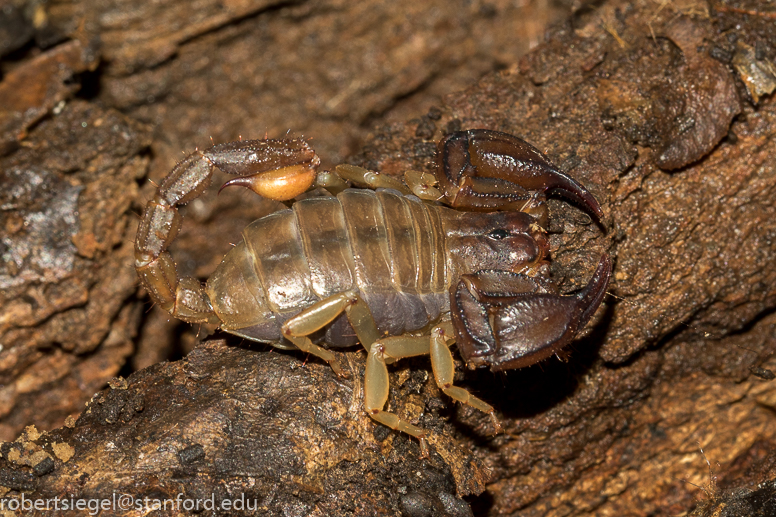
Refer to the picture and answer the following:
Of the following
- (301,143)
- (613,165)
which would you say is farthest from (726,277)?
(301,143)

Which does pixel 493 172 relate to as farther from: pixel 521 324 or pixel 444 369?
pixel 444 369

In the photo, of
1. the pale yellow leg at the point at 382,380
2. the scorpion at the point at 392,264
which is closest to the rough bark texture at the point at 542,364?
the pale yellow leg at the point at 382,380

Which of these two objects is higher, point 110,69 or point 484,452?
point 110,69

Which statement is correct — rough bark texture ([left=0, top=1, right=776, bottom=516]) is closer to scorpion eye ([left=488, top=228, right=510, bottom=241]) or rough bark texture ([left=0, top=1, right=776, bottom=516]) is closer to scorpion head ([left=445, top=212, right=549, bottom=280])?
scorpion head ([left=445, top=212, right=549, bottom=280])

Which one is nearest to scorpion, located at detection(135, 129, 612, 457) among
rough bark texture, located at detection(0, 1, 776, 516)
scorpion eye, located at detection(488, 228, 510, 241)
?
scorpion eye, located at detection(488, 228, 510, 241)

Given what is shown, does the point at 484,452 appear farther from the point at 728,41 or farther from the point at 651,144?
the point at 728,41

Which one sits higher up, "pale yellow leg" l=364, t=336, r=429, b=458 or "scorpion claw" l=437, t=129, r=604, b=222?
"scorpion claw" l=437, t=129, r=604, b=222

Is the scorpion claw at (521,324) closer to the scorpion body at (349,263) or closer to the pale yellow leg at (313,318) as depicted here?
the scorpion body at (349,263)

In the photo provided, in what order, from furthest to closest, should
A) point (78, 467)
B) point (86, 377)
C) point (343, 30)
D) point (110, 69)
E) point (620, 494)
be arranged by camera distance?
point (343, 30) < point (110, 69) < point (86, 377) < point (620, 494) < point (78, 467)
